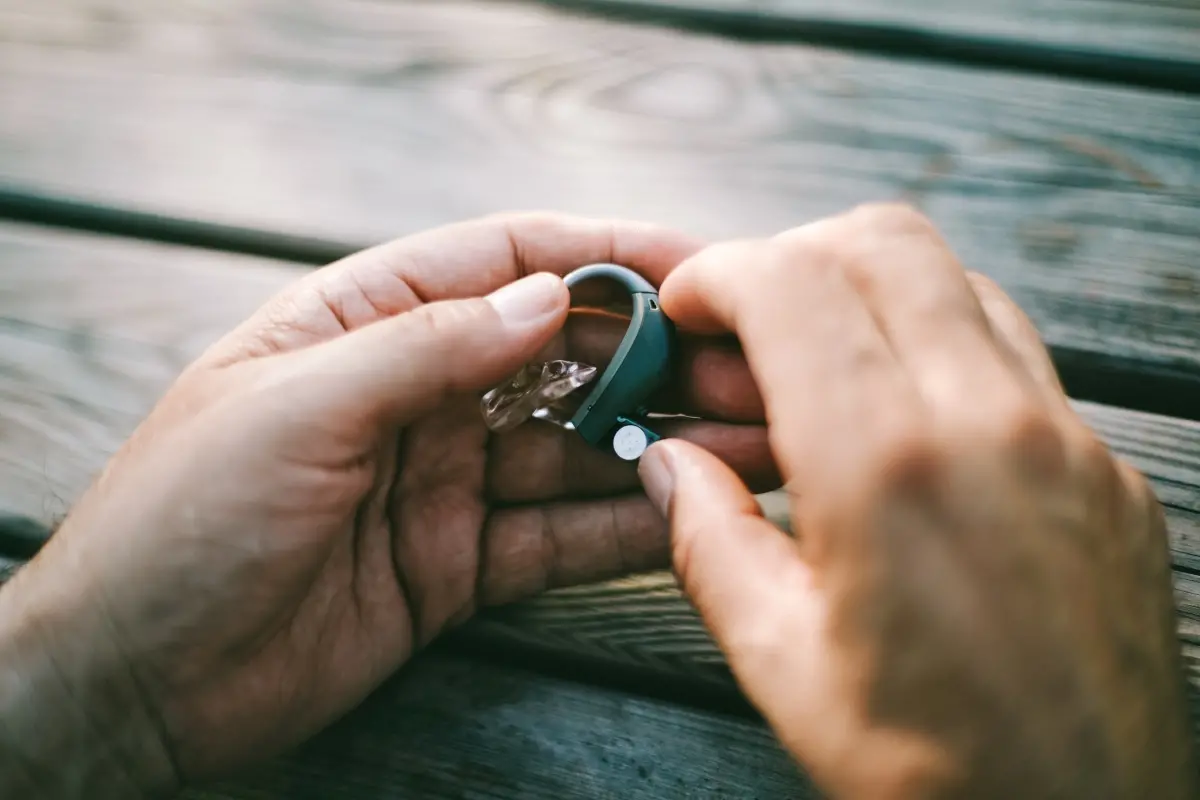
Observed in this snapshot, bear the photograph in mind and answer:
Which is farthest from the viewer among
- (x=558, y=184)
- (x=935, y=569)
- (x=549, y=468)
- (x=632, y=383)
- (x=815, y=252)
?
(x=558, y=184)

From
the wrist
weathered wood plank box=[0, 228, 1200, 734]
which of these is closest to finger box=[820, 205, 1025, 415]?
weathered wood plank box=[0, 228, 1200, 734]

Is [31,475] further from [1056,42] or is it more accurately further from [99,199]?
[1056,42]

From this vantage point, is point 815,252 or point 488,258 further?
point 488,258

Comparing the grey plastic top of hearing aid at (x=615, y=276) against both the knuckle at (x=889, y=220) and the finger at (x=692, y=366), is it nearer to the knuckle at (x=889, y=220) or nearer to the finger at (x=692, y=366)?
the finger at (x=692, y=366)

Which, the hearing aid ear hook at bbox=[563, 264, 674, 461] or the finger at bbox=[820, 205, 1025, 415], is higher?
the finger at bbox=[820, 205, 1025, 415]

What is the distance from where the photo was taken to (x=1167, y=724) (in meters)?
0.47

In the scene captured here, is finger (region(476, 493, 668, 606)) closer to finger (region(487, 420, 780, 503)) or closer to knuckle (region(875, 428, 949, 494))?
finger (region(487, 420, 780, 503))

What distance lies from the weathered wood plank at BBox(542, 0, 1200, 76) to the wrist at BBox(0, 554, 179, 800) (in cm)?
81

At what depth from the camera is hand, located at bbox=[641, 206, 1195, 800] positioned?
17.3 inches

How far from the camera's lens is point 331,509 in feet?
2.03

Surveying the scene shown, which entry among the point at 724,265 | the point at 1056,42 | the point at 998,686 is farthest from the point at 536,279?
the point at 1056,42

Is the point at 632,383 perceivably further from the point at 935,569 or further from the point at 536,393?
the point at 935,569

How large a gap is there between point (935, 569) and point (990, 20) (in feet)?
2.43

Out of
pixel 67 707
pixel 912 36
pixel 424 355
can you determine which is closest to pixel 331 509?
pixel 424 355
